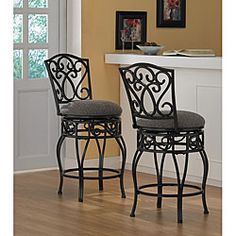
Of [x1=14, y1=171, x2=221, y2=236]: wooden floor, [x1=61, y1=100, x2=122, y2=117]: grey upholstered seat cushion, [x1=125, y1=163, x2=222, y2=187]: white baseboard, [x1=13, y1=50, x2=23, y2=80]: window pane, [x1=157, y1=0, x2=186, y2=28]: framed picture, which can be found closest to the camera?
[x1=14, y1=171, x2=221, y2=236]: wooden floor

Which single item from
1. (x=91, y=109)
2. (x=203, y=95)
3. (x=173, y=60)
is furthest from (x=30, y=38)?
(x=203, y=95)

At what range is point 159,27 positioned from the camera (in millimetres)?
6367

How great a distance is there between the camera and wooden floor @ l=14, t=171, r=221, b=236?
392 cm

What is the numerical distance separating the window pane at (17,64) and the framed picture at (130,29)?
0.87 metres

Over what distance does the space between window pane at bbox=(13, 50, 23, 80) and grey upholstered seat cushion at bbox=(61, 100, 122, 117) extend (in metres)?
1.12

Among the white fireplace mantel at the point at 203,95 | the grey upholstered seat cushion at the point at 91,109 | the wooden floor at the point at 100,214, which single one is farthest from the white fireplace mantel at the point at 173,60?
the wooden floor at the point at 100,214

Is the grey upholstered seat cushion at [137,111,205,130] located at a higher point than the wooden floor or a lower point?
higher

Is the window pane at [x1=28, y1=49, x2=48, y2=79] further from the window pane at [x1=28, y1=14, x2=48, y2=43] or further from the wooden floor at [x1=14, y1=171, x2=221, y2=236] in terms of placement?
the wooden floor at [x1=14, y1=171, x2=221, y2=236]

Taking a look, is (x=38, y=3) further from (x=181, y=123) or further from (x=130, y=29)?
(x=181, y=123)

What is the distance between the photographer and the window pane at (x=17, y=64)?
19.0 feet

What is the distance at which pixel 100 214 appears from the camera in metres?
4.38

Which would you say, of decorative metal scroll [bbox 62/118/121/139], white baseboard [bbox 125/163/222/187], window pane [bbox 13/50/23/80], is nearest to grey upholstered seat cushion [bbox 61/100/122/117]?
decorative metal scroll [bbox 62/118/121/139]

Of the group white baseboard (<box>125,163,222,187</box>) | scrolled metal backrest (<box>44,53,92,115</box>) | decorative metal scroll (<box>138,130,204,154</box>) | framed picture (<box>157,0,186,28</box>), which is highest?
framed picture (<box>157,0,186,28</box>)
